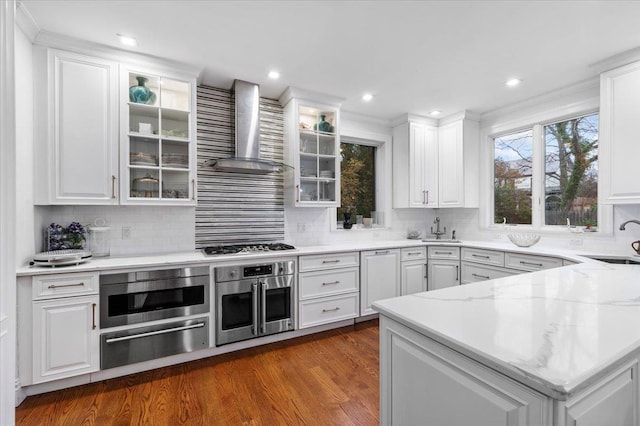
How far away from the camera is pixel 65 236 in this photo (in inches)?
98.4

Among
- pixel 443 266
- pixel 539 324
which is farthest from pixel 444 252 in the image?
pixel 539 324

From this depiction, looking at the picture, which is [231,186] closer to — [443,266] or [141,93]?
[141,93]

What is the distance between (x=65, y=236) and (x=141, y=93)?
140cm

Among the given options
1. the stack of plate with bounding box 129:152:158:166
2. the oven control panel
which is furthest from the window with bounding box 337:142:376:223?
the stack of plate with bounding box 129:152:158:166

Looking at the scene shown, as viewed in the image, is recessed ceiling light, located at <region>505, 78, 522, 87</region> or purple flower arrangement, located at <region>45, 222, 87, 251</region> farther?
recessed ceiling light, located at <region>505, 78, 522, 87</region>

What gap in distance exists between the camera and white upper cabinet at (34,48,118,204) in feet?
7.52

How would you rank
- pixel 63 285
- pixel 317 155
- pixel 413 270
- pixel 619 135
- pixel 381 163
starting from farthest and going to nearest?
pixel 381 163
pixel 413 270
pixel 317 155
pixel 619 135
pixel 63 285

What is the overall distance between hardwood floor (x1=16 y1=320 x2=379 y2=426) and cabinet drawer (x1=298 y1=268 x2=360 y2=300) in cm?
60

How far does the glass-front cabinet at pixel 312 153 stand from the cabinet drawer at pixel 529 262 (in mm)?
2041

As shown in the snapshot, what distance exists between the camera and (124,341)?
91.7 inches

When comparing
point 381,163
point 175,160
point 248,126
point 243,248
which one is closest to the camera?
point 175,160

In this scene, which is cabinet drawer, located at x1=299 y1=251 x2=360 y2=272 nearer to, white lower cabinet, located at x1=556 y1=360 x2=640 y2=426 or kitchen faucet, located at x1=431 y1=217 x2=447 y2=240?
kitchen faucet, located at x1=431 y1=217 x2=447 y2=240

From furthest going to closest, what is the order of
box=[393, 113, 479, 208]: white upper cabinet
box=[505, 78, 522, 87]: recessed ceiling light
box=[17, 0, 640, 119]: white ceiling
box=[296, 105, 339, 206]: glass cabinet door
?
box=[393, 113, 479, 208]: white upper cabinet → box=[296, 105, 339, 206]: glass cabinet door → box=[505, 78, 522, 87]: recessed ceiling light → box=[17, 0, 640, 119]: white ceiling

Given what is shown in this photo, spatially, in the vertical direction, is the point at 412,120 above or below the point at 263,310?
above
